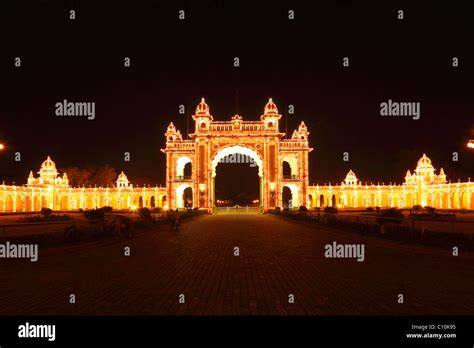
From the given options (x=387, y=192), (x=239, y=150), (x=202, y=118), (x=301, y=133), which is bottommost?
(x=387, y=192)

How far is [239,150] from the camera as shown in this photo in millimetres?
79062

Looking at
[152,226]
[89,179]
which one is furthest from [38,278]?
[89,179]

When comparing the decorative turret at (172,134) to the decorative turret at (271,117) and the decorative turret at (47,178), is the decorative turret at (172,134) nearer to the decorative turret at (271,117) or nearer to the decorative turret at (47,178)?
the decorative turret at (271,117)

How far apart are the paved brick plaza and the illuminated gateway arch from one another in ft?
184

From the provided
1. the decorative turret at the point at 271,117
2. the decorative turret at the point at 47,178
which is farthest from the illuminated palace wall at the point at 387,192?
the decorative turret at the point at 47,178

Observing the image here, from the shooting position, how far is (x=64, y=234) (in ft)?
63.0

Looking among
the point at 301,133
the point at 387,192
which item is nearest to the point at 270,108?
the point at 301,133

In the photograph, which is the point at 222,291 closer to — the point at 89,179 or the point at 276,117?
the point at 276,117

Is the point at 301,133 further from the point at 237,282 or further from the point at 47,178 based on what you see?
the point at 237,282

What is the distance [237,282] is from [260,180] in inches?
2810

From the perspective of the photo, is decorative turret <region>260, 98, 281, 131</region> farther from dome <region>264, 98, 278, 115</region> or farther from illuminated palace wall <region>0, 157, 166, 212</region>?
illuminated palace wall <region>0, 157, 166, 212</region>

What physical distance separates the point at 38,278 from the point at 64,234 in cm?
760

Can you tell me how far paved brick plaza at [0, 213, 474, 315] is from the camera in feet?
28.6

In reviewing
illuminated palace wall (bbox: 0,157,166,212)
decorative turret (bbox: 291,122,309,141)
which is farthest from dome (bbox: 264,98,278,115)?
illuminated palace wall (bbox: 0,157,166,212)
